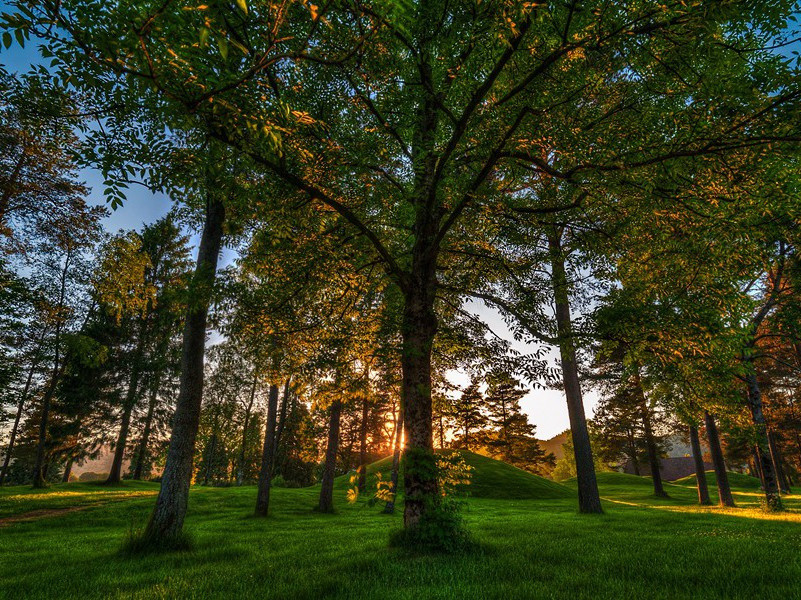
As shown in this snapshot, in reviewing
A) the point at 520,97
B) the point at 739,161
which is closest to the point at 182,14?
the point at 520,97

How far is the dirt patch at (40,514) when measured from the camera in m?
13.0

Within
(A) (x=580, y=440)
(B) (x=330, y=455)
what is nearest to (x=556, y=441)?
(A) (x=580, y=440)

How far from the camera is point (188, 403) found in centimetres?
840

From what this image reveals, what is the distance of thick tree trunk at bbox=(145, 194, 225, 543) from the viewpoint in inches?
299

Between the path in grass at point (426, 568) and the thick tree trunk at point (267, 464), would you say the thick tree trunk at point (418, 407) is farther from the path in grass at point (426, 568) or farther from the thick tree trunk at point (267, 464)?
the thick tree trunk at point (267, 464)

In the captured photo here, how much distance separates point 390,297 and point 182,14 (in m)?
8.06

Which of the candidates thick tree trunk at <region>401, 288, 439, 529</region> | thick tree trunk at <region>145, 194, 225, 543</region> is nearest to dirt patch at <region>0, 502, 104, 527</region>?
thick tree trunk at <region>145, 194, 225, 543</region>

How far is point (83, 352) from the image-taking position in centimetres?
1214

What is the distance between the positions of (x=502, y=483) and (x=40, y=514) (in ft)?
90.7

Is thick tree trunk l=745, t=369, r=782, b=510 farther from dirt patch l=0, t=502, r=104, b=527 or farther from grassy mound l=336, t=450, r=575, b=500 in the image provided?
dirt patch l=0, t=502, r=104, b=527

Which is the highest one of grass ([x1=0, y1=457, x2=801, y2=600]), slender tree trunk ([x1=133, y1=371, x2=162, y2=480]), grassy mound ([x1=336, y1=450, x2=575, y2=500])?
slender tree trunk ([x1=133, y1=371, x2=162, y2=480])

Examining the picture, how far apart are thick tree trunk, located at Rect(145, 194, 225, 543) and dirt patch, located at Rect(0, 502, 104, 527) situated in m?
9.59

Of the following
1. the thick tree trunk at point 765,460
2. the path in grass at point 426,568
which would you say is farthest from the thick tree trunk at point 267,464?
the thick tree trunk at point 765,460

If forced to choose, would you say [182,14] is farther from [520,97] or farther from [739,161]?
[739,161]
